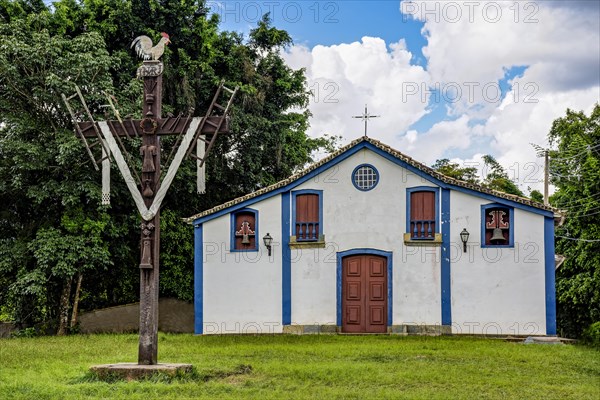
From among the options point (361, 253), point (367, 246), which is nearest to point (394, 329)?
point (361, 253)

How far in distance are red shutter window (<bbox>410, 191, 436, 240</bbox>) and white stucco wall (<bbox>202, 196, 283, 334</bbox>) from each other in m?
3.72

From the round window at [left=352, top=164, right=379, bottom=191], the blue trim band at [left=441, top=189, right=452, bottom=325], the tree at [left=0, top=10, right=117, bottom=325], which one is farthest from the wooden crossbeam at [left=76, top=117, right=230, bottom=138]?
the blue trim band at [left=441, top=189, right=452, bottom=325]

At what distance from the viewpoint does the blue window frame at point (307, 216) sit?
835 inches

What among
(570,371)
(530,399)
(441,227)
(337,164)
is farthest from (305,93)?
(530,399)

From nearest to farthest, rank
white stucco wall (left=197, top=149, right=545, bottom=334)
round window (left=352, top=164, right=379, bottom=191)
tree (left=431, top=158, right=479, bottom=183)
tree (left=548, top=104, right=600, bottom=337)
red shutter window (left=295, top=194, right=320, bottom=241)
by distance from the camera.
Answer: white stucco wall (left=197, top=149, right=545, bottom=334), round window (left=352, top=164, right=379, bottom=191), red shutter window (left=295, top=194, right=320, bottom=241), tree (left=548, top=104, right=600, bottom=337), tree (left=431, top=158, right=479, bottom=183)

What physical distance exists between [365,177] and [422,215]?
1.87m

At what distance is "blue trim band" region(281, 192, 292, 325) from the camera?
69.3ft

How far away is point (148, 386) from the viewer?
33.9 feet

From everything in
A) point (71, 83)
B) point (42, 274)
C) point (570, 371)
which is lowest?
point (570, 371)

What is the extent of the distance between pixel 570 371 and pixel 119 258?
16.7 m

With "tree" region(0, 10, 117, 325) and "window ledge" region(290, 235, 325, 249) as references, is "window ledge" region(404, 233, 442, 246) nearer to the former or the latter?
"window ledge" region(290, 235, 325, 249)

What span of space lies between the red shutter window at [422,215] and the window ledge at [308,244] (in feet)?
8.07

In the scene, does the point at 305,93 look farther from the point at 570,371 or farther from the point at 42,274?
the point at 570,371

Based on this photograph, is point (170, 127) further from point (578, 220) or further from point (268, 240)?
point (578, 220)
